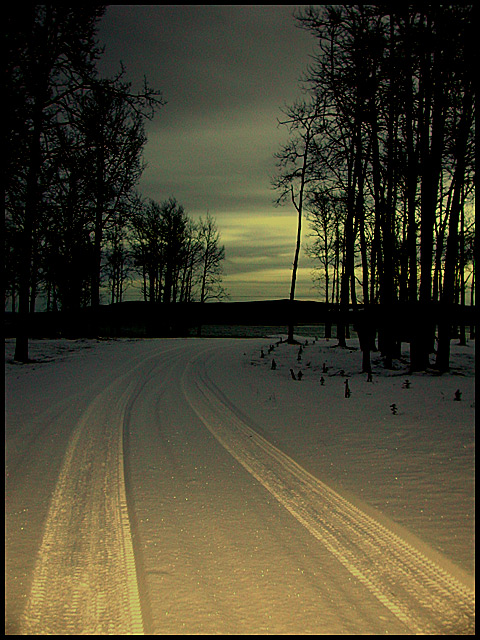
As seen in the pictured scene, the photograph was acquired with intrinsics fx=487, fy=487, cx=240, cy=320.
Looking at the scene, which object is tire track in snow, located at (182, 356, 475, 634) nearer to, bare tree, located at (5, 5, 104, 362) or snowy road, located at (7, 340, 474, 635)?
snowy road, located at (7, 340, 474, 635)

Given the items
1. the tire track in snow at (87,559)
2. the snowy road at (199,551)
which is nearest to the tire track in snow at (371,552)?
the snowy road at (199,551)

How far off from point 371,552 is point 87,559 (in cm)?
203

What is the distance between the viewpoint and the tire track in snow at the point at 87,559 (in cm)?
267

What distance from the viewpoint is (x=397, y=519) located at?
4273mm

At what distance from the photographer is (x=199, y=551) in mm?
3555

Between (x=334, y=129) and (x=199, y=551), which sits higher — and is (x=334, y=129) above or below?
above

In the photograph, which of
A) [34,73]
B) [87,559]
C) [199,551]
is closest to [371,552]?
[199,551]

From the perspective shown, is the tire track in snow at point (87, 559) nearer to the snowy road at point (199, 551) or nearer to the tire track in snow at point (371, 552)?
the snowy road at point (199, 551)

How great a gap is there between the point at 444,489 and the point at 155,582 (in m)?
3.31

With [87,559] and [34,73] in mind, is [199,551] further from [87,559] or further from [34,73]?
[34,73]

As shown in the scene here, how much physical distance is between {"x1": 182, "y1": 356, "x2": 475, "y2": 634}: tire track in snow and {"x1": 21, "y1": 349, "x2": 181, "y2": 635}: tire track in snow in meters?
1.45

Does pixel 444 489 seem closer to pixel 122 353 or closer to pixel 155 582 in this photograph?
pixel 155 582

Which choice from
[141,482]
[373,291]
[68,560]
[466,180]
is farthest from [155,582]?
[373,291]

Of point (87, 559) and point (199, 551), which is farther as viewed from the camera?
point (199, 551)
